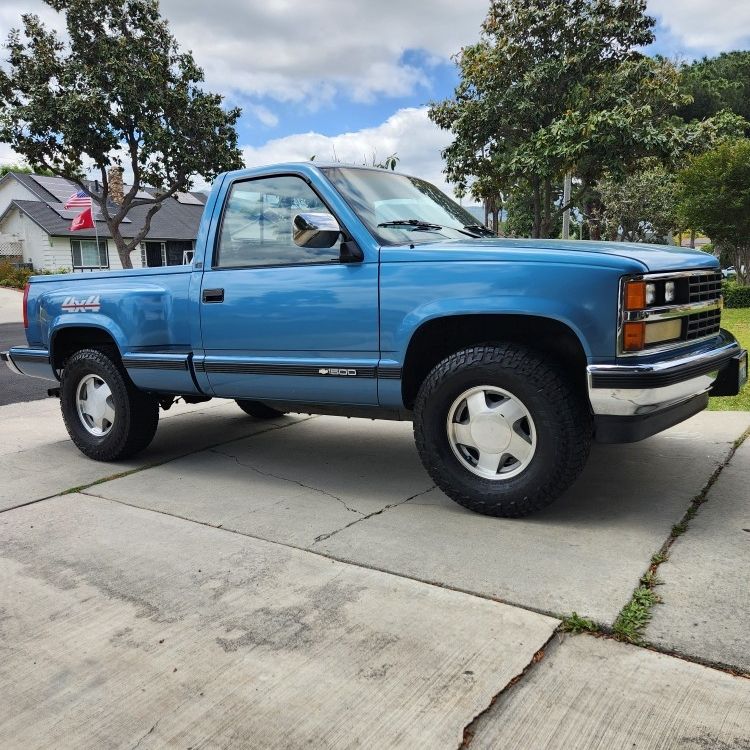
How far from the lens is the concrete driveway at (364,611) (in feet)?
7.25

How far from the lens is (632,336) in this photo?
3387 millimetres

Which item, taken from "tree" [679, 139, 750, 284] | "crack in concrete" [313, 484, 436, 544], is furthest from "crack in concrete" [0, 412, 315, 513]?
"tree" [679, 139, 750, 284]

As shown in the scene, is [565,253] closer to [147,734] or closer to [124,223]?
[147,734]

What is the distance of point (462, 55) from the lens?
54.7 feet

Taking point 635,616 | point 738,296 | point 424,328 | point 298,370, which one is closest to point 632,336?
point 424,328

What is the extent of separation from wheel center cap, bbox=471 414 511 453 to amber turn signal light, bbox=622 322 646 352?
0.72 meters

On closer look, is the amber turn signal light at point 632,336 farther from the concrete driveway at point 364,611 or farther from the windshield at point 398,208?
the windshield at point 398,208

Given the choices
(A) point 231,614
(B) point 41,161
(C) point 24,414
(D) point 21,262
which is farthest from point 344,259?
(D) point 21,262

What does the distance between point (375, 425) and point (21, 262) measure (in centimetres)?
3742

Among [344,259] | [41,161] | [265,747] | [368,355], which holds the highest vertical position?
[41,161]

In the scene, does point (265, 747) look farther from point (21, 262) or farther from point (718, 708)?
point (21, 262)

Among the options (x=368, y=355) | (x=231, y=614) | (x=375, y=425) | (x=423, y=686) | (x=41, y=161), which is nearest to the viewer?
(x=423, y=686)

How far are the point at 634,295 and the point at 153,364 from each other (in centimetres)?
313

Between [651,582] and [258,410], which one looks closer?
[651,582]
